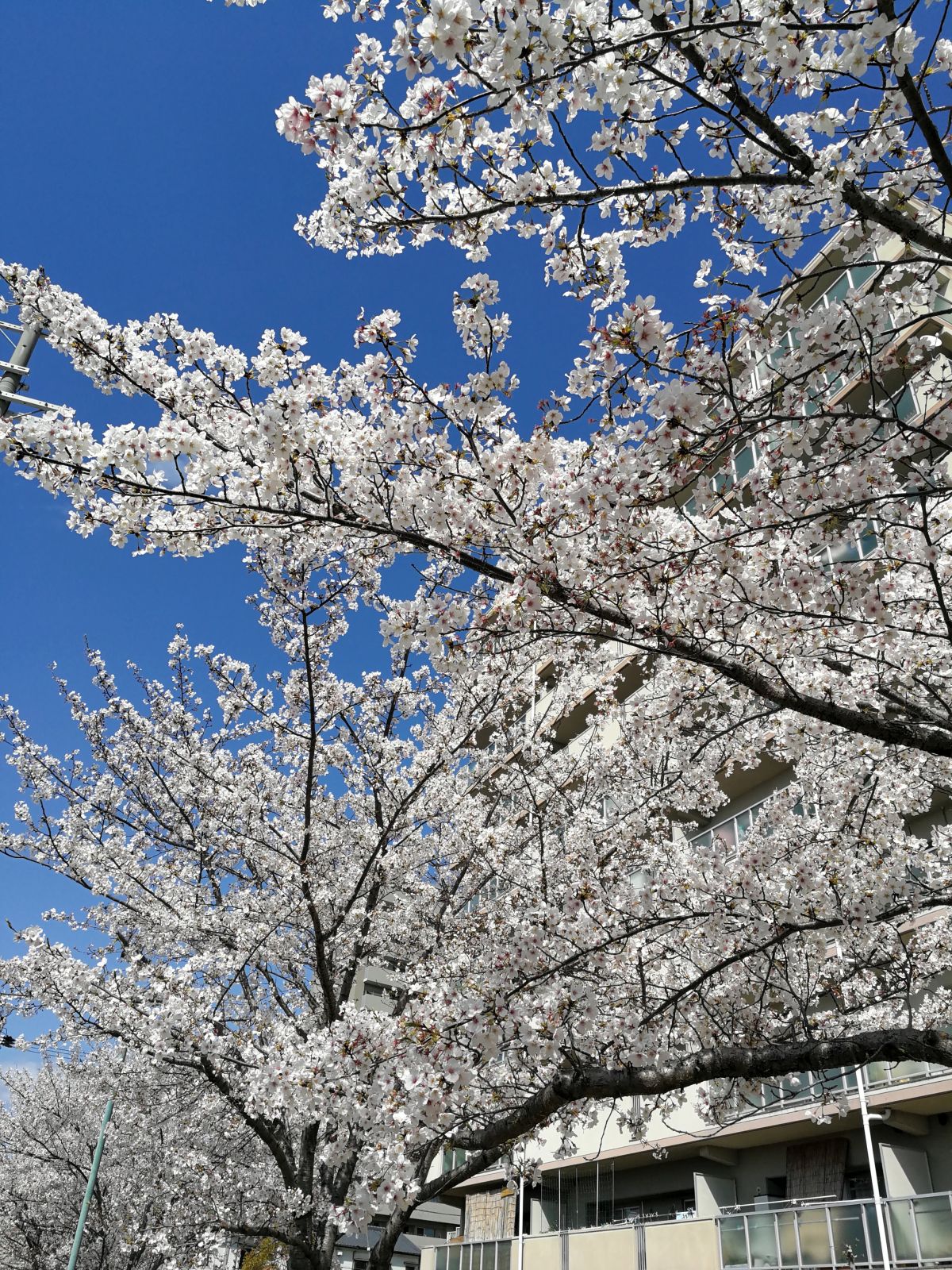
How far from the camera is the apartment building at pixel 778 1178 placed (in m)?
11.3

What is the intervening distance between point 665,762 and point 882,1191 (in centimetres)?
823

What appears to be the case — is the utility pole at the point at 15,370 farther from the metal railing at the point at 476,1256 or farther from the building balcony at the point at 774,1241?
the metal railing at the point at 476,1256

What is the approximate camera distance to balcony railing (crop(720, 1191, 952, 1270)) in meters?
10.9

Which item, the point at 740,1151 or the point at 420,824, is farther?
the point at 740,1151

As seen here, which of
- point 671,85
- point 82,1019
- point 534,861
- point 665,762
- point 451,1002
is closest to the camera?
point 671,85

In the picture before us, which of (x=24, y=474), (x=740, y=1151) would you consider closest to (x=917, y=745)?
(x=24, y=474)

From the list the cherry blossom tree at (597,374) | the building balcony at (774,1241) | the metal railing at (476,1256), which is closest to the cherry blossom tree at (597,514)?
the cherry blossom tree at (597,374)

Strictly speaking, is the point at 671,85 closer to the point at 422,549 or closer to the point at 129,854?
the point at 422,549

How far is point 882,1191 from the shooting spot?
1258 centimetres

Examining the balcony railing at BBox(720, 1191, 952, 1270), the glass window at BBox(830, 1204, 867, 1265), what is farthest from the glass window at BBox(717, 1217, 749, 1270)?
the glass window at BBox(830, 1204, 867, 1265)

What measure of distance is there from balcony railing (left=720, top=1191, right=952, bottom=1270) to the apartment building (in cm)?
2

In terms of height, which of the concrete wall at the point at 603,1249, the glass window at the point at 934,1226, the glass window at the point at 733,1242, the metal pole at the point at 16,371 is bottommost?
the concrete wall at the point at 603,1249

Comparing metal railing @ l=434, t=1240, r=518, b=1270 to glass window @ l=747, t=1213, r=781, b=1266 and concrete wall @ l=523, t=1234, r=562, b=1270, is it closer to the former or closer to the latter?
concrete wall @ l=523, t=1234, r=562, b=1270

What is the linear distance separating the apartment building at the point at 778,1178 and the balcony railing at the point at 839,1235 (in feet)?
0.06
